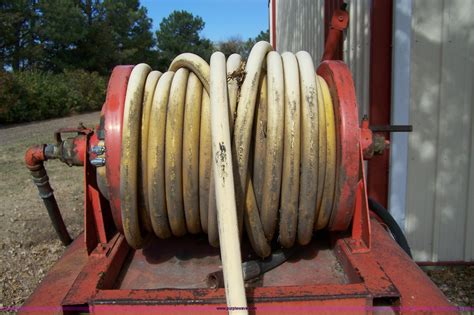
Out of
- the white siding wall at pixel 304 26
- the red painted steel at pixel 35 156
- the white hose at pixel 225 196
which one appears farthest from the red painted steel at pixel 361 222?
the white siding wall at pixel 304 26

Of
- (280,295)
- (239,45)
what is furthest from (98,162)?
(239,45)

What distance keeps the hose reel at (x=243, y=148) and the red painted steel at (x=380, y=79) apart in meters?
2.04

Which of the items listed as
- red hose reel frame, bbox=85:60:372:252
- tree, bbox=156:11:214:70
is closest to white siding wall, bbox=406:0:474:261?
red hose reel frame, bbox=85:60:372:252

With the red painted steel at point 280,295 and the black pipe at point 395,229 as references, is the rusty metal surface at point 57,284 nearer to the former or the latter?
the red painted steel at point 280,295

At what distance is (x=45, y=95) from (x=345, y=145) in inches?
760

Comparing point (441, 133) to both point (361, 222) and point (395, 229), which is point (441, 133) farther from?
point (361, 222)

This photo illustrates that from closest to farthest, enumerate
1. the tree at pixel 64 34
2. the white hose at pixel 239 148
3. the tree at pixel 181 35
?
the white hose at pixel 239 148 → the tree at pixel 64 34 → the tree at pixel 181 35

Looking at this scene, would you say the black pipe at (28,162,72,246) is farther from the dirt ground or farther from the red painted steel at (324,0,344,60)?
the red painted steel at (324,0,344,60)

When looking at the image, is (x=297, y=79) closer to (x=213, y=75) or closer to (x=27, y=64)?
(x=213, y=75)

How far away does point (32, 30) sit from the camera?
29.9 meters

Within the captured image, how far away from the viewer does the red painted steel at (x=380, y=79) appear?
12.3 feet

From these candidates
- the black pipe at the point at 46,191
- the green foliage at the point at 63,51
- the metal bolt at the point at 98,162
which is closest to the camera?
the metal bolt at the point at 98,162

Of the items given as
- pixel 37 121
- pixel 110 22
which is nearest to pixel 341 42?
pixel 37 121

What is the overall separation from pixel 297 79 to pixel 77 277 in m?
1.10
